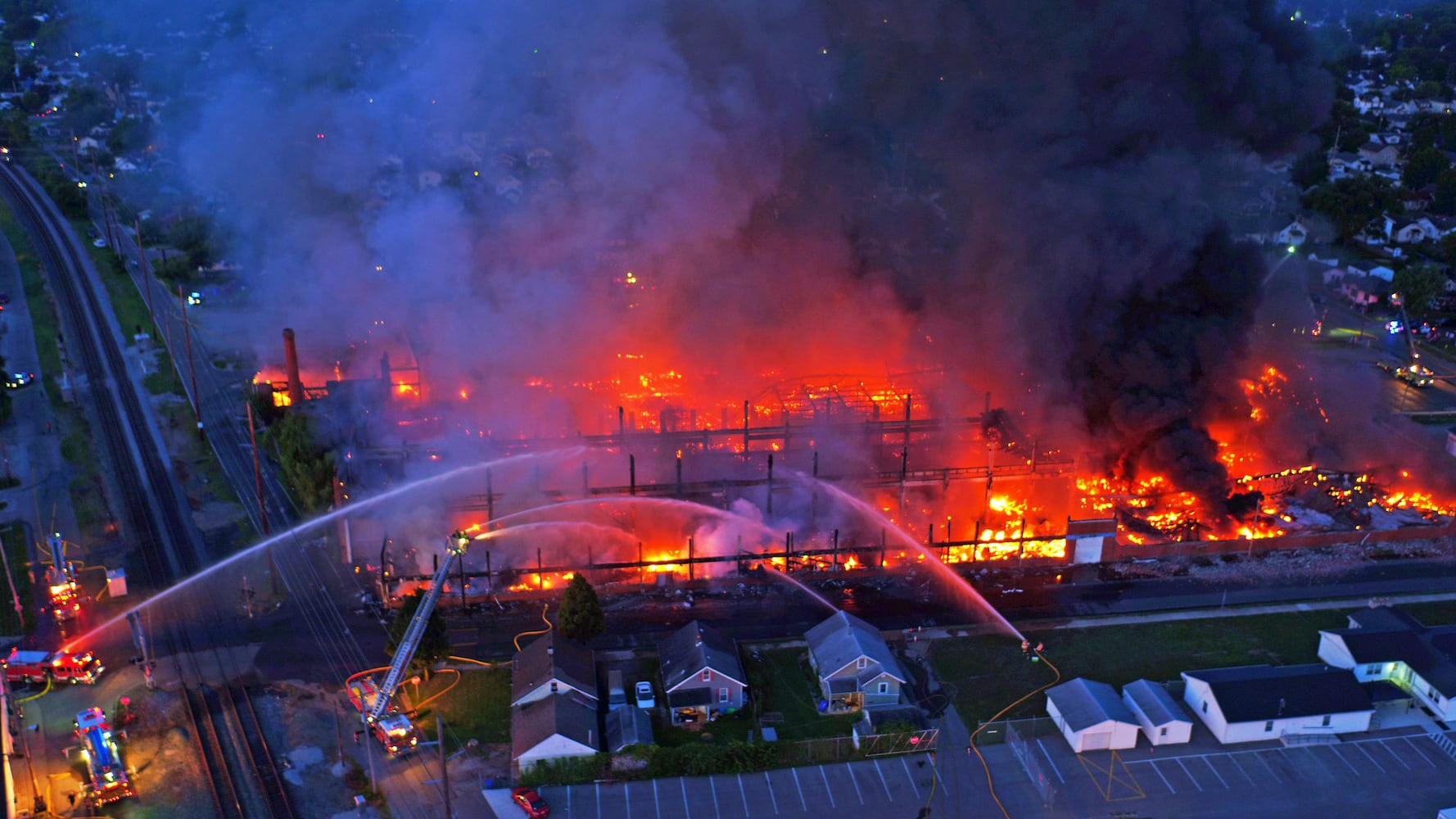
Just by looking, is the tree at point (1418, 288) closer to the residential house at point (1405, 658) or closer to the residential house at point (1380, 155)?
the residential house at point (1380, 155)

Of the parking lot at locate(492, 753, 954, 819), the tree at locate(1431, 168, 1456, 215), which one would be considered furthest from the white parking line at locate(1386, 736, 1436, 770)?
the tree at locate(1431, 168, 1456, 215)

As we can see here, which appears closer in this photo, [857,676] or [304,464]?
[857,676]

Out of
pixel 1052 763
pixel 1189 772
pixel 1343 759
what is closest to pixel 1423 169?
pixel 1343 759

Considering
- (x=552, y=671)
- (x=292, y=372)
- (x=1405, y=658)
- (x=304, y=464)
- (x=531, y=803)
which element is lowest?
(x=531, y=803)

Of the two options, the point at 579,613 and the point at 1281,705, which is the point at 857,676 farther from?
the point at 1281,705

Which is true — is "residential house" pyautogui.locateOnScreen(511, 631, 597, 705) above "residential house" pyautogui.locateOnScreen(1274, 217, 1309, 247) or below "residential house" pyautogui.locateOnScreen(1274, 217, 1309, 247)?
below

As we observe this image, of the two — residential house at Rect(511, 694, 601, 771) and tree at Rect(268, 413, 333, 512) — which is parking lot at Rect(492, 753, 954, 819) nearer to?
residential house at Rect(511, 694, 601, 771)

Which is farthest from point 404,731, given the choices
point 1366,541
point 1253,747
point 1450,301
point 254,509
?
point 1450,301
